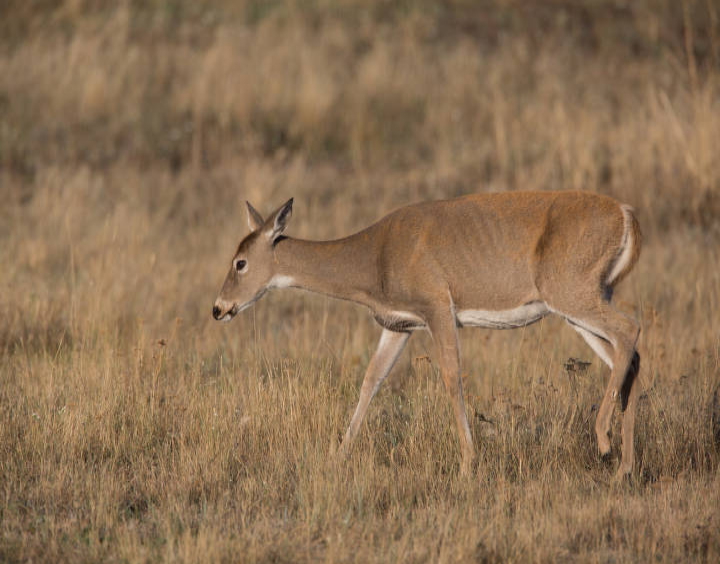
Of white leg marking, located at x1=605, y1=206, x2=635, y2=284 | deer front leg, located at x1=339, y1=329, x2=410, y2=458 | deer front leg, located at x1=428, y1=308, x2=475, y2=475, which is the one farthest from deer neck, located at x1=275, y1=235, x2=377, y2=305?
white leg marking, located at x1=605, y1=206, x2=635, y2=284

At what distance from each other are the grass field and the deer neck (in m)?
0.71

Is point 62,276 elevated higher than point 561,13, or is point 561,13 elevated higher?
point 561,13

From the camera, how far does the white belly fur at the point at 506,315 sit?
709 cm

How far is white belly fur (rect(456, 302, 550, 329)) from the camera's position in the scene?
23.2 ft

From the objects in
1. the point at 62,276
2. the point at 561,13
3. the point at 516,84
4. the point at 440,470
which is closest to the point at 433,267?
the point at 440,470

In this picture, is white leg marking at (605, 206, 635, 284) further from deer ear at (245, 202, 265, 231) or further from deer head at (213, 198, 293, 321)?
deer ear at (245, 202, 265, 231)

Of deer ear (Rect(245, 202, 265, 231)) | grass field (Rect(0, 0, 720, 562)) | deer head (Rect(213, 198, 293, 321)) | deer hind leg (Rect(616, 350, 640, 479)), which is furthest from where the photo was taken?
deer ear (Rect(245, 202, 265, 231))

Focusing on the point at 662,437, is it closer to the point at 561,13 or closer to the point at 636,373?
the point at 636,373

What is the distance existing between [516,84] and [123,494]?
13775mm

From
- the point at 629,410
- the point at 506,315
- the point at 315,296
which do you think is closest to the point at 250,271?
the point at 506,315

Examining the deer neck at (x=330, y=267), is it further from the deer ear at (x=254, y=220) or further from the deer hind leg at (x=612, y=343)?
the deer hind leg at (x=612, y=343)

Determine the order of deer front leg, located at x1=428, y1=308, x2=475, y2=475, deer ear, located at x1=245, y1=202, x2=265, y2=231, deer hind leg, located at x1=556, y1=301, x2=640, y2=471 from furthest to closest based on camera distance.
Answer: deer ear, located at x1=245, y1=202, x2=265, y2=231
deer front leg, located at x1=428, y1=308, x2=475, y2=475
deer hind leg, located at x1=556, y1=301, x2=640, y2=471

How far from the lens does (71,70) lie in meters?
17.6

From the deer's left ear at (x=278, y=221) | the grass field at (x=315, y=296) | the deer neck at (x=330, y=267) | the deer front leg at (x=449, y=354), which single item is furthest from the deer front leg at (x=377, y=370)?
the deer's left ear at (x=278, y=221)
